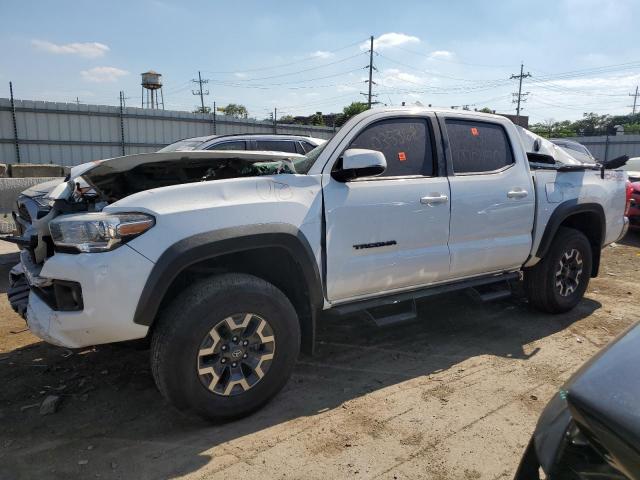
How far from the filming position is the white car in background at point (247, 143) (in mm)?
8086

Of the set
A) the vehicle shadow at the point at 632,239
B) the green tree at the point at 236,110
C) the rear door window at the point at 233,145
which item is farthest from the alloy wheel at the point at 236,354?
the green tree at the point at 236,110

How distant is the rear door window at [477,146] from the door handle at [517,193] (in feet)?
0.79

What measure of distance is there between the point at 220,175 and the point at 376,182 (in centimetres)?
168

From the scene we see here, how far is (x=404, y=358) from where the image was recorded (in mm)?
4145

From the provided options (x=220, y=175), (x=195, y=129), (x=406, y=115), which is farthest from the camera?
(x=195, y=129)

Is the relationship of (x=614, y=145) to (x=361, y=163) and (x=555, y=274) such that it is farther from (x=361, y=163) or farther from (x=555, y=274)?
(x=361, y=163)

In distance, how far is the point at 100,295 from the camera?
8.90ft

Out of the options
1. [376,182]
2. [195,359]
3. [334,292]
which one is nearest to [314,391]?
[334,292]

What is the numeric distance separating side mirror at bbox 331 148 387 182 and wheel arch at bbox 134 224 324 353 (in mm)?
566

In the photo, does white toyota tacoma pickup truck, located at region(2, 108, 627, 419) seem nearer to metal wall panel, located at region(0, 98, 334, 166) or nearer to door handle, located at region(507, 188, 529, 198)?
door handle, located at region(507, 188, 529, 198)

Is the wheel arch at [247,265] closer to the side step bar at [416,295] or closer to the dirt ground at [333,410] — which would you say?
the side step bar at [416,295]

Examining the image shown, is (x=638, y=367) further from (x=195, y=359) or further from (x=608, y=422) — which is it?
(x=195, y=359)

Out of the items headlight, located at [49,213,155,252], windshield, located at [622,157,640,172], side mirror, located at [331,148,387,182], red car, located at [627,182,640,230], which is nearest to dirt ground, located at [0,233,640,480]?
headlight, located at [49,213,155,252]

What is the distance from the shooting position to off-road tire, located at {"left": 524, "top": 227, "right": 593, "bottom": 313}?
4.95 meters
